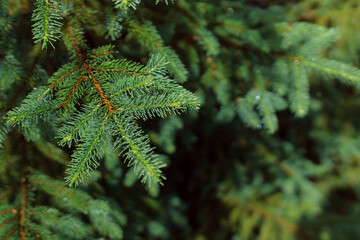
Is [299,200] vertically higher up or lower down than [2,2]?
lower down

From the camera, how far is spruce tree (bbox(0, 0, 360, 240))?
3.64 ft

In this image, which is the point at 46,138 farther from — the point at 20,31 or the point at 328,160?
the point at 328,160

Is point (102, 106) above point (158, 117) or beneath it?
above

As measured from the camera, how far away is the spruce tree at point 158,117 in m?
1.11

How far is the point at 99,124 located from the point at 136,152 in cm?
19

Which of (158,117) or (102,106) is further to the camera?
(158,117)

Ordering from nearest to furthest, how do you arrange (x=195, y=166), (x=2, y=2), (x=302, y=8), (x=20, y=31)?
1. (x=2, y=2)
2. (x=20, y=31)
3. (x=302, y=8)
4. (x=195, y=166)

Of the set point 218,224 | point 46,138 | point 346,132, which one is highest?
point 46,138

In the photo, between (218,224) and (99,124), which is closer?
(99,124)

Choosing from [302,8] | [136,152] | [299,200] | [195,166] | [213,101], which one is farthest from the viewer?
[299,200]

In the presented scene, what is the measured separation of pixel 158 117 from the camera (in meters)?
2.06

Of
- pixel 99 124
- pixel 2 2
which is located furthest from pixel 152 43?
pixel 2 2

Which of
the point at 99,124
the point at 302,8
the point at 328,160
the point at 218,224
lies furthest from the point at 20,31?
the point at 328,160

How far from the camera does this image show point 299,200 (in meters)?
3.35
